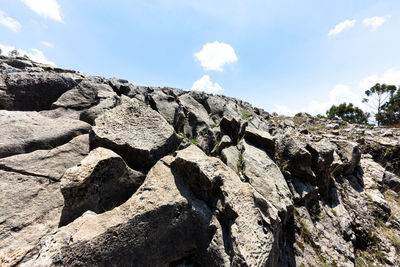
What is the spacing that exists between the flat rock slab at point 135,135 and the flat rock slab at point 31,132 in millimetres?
2549

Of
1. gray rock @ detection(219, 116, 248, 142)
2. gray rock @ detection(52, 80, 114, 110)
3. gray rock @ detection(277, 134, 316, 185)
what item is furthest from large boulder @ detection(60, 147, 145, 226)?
gray rock @ detection(277, 134, 316, 185)

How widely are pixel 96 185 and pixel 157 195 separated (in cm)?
222

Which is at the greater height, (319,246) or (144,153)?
(144,153)

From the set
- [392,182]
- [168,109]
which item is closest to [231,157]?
[168,109]

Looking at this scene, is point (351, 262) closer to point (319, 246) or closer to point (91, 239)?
point (319, 246)

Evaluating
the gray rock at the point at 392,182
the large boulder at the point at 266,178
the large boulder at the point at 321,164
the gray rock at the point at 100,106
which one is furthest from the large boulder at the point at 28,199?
the gray rock at the point at 392,182

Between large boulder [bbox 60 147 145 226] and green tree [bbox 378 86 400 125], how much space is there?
70.4 meters

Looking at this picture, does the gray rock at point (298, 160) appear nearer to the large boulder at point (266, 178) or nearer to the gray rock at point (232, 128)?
the large boulder at point (266, 178)

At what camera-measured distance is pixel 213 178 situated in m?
6.88

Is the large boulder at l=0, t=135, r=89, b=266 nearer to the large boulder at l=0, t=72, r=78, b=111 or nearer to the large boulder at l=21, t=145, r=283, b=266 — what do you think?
the large boulder at l=21, t=145, r=283, b=266

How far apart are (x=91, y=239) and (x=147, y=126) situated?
519cm

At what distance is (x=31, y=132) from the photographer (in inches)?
328

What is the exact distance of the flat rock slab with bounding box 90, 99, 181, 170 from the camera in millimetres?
7547

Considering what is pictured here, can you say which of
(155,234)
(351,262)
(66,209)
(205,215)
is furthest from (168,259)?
(351,262)
